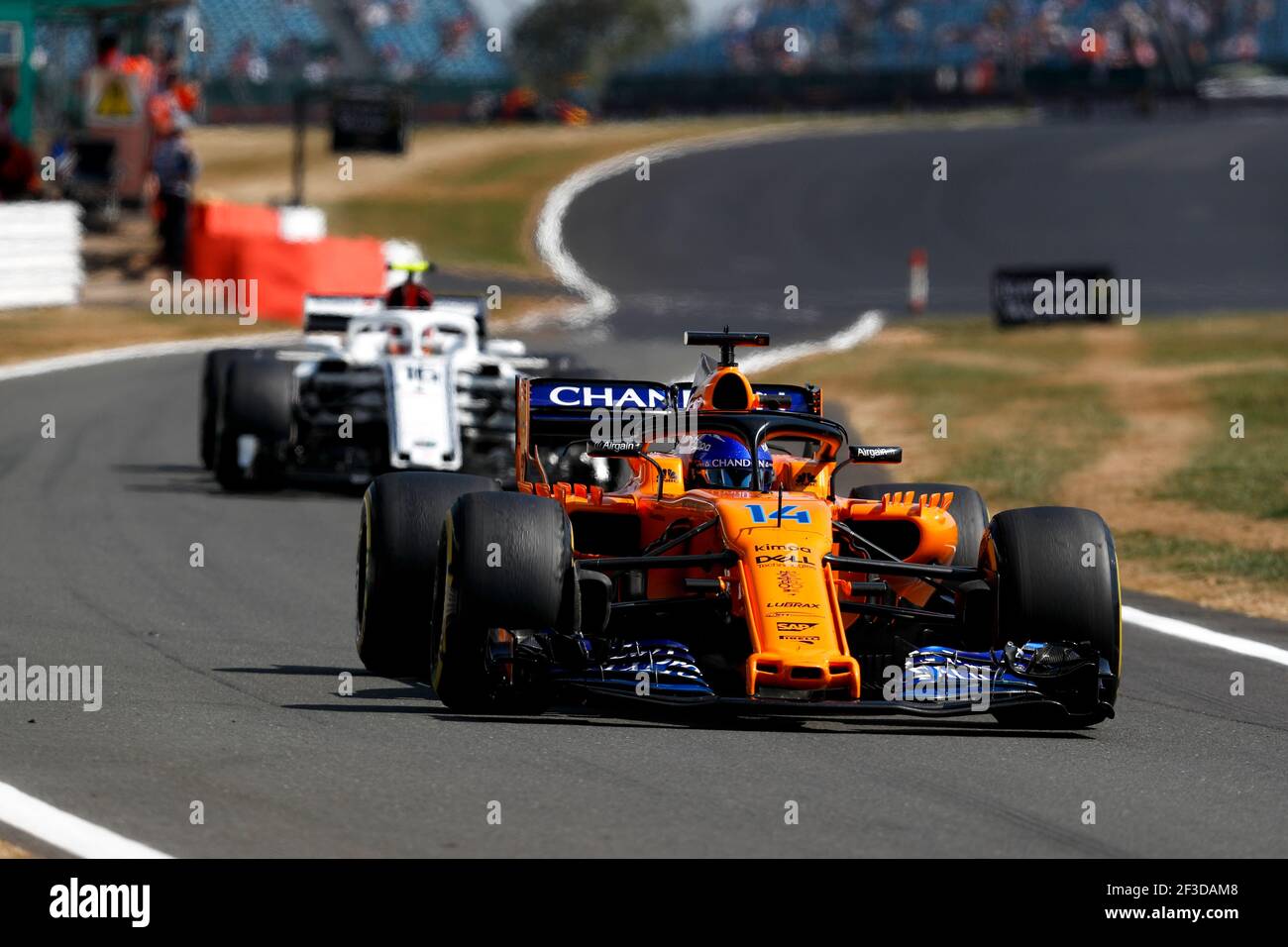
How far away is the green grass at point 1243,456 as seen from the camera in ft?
56.5

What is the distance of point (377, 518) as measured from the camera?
951 cm

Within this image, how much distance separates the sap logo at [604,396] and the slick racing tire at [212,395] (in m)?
7.19

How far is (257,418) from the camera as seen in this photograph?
53.4 feet

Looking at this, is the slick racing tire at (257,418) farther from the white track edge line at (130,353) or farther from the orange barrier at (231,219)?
the orange barrier at (231,219)

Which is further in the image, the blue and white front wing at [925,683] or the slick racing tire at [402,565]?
the slick racing tire at [402,565]

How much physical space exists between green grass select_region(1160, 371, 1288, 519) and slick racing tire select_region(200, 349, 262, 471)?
6969mm

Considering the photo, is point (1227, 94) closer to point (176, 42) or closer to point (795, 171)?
point (795, 171)

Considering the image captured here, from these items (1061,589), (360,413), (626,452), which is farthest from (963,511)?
(360,413)

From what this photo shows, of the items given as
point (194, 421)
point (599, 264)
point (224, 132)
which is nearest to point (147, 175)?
point (599, 264)

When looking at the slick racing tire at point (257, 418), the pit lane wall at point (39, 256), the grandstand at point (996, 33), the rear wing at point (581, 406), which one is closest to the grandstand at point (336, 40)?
the grandstand at point (996, 33)

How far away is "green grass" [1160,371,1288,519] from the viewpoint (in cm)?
1722

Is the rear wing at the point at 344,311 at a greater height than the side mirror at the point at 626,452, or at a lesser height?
greater
